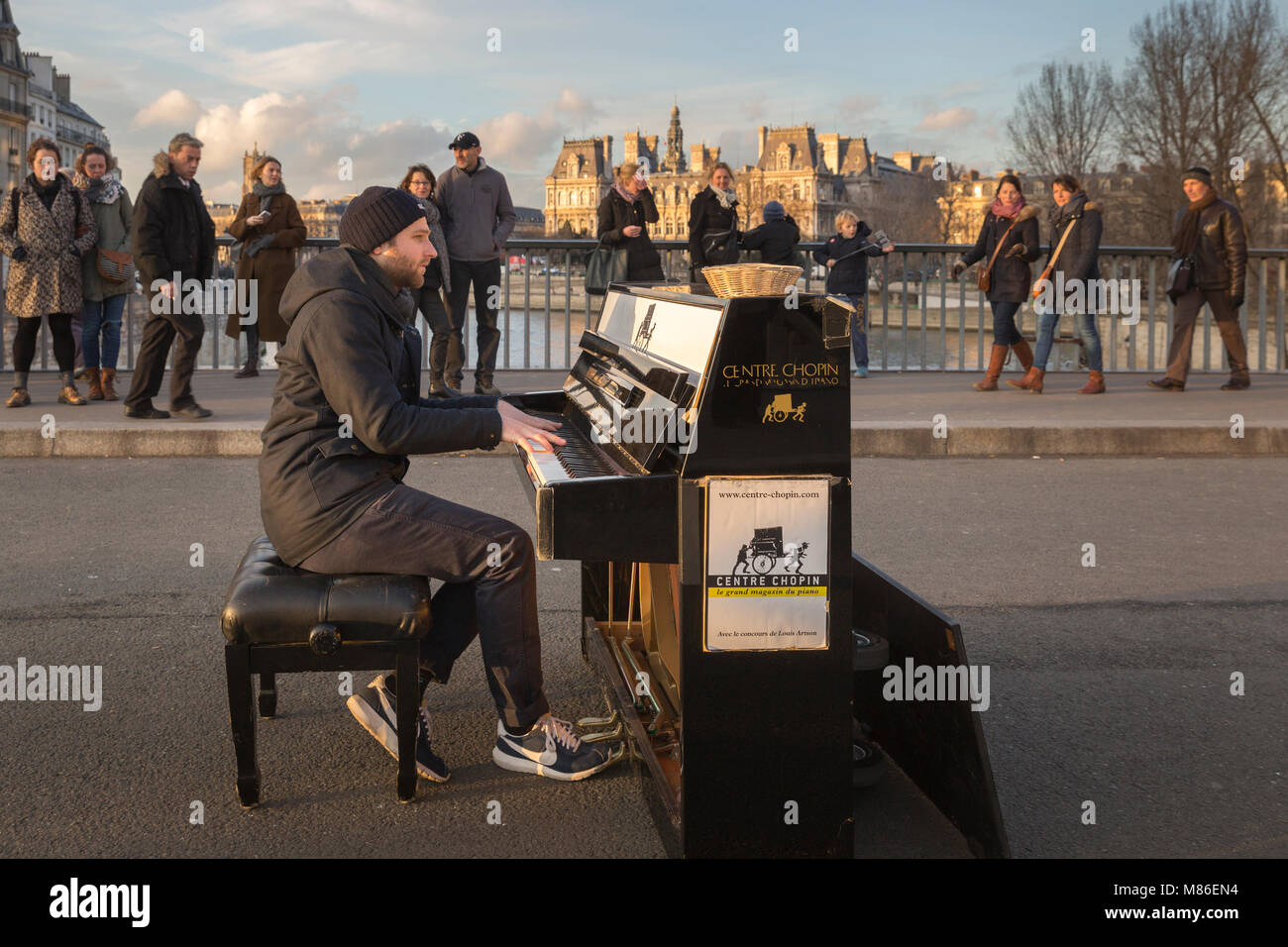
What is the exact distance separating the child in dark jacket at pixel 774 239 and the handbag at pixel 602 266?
1.59 meters

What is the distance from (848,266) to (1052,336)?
2.71m

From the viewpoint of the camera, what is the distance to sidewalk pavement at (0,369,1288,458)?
10.0 metres

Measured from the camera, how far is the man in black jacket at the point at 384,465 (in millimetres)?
3758

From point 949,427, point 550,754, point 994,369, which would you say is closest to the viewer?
point 550,754

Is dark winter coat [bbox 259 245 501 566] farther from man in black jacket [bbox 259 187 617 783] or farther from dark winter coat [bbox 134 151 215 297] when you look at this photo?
dark winter coat [bbox 134 151 215 297]

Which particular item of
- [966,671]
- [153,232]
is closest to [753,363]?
[966,671]

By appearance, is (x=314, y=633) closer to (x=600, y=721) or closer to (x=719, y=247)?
(x=600, y=721)

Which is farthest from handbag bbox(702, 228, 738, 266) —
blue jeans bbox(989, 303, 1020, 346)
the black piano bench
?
the black piano bench

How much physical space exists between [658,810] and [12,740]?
211 centimetres

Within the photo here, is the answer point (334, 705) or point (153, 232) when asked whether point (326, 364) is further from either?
point (153, 232)

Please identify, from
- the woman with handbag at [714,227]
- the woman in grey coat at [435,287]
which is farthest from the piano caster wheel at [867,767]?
the woman with handbag at [714,227]

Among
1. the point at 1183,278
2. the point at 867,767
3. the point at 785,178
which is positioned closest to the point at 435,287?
the point at 1183,278

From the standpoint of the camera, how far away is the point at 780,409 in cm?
327

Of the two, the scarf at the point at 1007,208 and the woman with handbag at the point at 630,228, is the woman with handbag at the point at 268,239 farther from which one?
the scarf at the point at 1007,208
